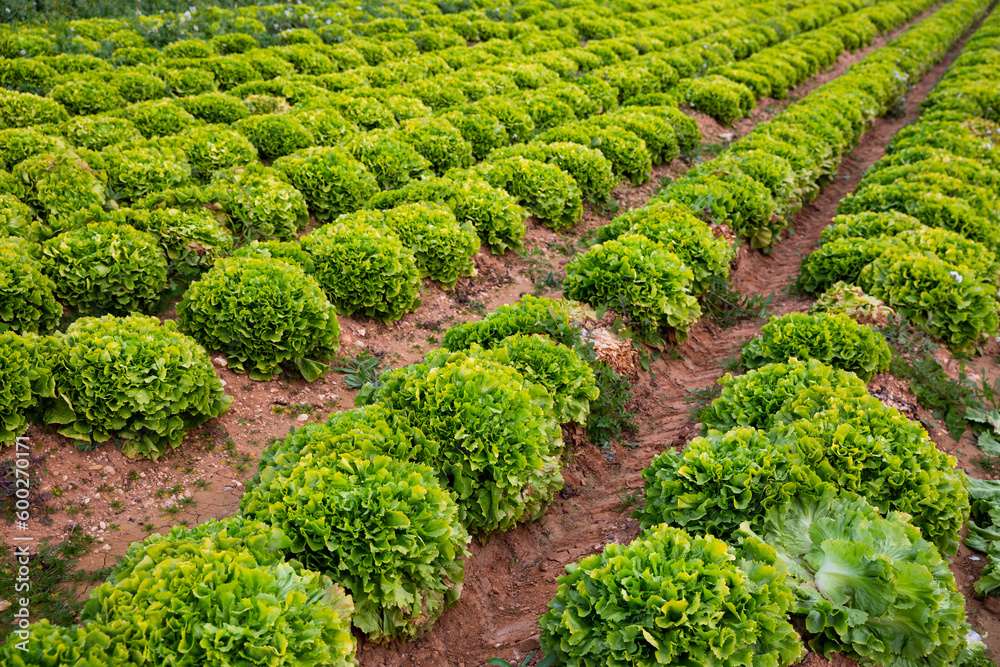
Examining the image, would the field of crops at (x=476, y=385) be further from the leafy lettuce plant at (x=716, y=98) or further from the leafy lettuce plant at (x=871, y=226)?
the leafy lettuce plant at (x=716, y=98)

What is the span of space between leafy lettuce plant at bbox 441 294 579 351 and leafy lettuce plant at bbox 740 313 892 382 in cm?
240

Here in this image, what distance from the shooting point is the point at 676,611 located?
13.2 feet

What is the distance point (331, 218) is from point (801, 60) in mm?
19235

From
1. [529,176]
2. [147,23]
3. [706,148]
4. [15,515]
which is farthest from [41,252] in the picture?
[147,23]

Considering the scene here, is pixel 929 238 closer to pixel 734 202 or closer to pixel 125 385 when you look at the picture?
pixel 734 202

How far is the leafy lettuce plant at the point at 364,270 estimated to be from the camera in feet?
26.1

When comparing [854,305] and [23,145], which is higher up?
[23,145]

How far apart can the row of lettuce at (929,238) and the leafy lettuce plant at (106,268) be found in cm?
901

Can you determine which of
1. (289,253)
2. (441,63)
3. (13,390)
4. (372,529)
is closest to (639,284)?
(289,253)

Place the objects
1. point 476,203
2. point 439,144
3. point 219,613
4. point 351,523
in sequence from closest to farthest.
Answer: point 219,613, point 351,523, point 476,203, point 439,144

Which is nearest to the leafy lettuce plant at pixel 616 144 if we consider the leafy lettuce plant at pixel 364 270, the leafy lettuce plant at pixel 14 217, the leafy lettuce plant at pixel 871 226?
the leafy lettuce plant at pixel 871 226

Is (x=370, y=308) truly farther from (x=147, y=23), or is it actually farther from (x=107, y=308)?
(x=147, y=23)

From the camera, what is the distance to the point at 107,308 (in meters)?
7.48

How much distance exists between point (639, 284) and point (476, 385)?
137 inches
